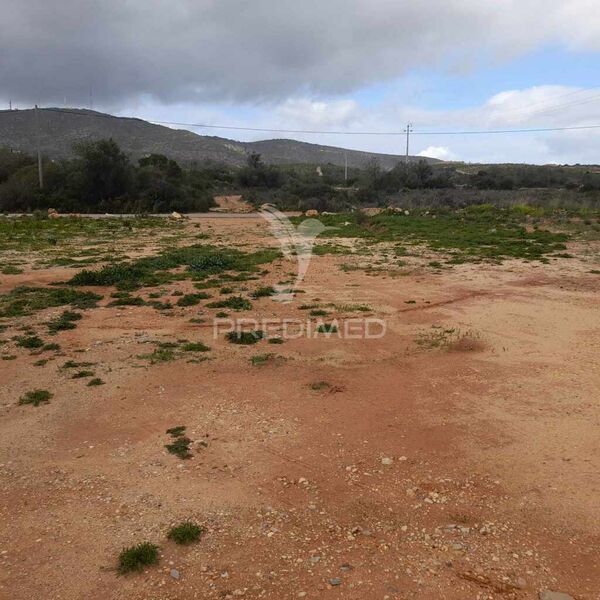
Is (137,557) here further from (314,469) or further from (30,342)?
(30,342)

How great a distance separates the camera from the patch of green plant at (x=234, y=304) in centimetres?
870

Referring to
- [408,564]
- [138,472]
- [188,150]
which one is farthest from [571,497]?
[188,150]

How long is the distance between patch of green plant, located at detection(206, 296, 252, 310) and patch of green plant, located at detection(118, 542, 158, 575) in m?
5.71

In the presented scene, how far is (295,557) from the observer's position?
3.07 meters

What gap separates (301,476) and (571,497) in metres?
1.86

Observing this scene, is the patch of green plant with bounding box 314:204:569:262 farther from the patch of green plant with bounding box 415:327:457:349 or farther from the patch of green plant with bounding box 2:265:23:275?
the patch of green plant with bounding box 2:265:23:275

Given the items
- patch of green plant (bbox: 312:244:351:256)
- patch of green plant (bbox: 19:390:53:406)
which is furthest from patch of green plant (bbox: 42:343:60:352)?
patch of green plant (bbox: 312:244:351:256)

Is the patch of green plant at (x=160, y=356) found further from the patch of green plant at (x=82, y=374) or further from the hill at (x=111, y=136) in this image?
the hill at (x=111, y=136)

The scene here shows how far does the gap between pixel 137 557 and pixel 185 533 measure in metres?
0.31

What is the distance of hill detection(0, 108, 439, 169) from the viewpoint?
225 feet

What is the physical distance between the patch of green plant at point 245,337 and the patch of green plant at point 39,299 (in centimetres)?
289

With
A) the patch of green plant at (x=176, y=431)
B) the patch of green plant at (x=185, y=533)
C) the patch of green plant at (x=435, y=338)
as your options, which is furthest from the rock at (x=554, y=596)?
the patch of green plant at (x=435, y=338)

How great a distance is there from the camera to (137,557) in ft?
9.87

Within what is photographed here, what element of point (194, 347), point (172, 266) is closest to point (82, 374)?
point (194, 347)
